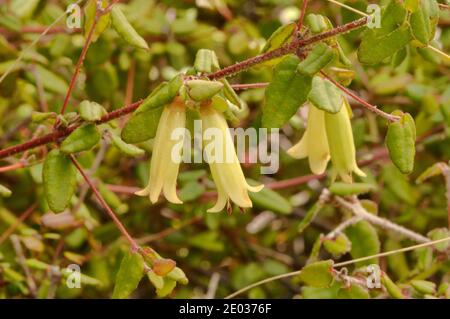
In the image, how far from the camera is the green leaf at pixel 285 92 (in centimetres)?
97

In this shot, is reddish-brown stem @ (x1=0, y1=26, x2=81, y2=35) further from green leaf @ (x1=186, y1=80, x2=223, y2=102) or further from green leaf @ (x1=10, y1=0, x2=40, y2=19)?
green leaf @ (x1=186, y1=80, x2=223, y2=102)

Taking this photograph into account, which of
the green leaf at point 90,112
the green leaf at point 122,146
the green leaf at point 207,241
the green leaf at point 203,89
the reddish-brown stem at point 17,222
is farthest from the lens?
the green leaf at point 207,241

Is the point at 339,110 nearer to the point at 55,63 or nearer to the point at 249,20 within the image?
the point at 55,63

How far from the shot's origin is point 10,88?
1683mm

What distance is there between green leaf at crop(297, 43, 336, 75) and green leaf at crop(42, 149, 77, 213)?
0.34 meters

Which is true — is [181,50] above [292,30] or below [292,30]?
above

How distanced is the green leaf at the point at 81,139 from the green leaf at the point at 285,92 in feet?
0.71

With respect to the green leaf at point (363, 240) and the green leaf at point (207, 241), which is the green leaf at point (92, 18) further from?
the green leaf at point (207, 241)

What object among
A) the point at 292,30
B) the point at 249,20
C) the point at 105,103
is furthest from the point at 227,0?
the point at 292,30

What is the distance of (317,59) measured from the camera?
95cm

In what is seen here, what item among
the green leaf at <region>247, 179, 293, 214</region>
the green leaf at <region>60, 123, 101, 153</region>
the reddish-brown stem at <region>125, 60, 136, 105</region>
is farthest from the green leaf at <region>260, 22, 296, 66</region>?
the reddish-brown stem at <region>125, 60, 136, 105</region>

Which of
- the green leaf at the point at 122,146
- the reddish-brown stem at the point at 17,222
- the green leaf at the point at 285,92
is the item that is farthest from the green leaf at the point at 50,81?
the green leaf at the point at 285,92
